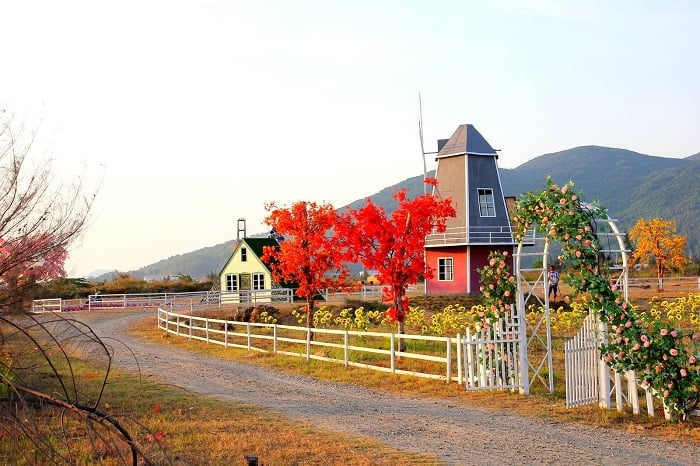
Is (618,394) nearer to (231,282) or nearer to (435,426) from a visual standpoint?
(435,426)

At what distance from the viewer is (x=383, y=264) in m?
20.8

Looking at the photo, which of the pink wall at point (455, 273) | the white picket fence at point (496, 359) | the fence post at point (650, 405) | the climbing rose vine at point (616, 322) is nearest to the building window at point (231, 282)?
the pink wall at point (455, 273)

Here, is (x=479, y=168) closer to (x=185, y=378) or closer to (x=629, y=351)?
(x=185, y=378)

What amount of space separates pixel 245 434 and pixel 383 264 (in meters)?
10.8

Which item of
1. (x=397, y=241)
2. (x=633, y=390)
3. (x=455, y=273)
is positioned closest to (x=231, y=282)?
(x=455, y=273)

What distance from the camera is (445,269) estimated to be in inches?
1655

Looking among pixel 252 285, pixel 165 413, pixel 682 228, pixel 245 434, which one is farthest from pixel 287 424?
pixel 682 228

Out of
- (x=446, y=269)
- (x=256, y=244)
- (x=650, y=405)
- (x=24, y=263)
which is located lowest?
(x=650, y=405)

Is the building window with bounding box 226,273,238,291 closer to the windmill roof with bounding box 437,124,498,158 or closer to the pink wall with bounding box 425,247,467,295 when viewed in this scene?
the pink wall with bounding box 425,247,467,295

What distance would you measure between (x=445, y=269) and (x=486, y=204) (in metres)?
4.32

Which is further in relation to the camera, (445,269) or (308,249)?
(445,269)

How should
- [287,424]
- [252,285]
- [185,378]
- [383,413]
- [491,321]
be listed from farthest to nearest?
[252,285]
[185,378]
[491,321]
[383,413]
[287,424]

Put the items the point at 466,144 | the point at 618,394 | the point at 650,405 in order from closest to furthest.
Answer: the point at 650,405 → the point at 618,394 → the point at 466,144

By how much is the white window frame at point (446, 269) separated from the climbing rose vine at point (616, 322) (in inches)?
1109
